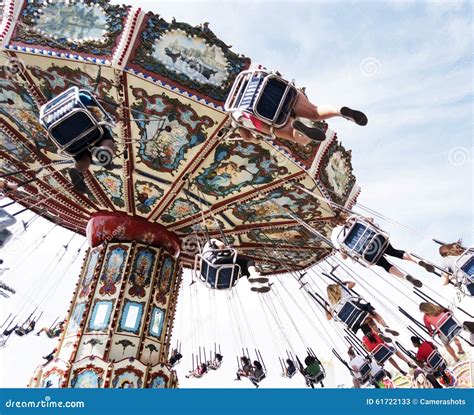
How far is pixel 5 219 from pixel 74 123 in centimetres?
341

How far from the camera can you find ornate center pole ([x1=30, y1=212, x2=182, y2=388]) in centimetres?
789

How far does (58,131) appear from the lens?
4414 millimetres

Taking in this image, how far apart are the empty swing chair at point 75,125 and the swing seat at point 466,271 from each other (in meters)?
4.60

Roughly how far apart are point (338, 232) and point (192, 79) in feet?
9.54

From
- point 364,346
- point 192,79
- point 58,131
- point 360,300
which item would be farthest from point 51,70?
point 364,346

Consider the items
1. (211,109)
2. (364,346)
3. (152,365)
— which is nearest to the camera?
(211,109)

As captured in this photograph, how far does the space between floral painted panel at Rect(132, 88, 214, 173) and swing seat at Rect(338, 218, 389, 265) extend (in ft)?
8.67

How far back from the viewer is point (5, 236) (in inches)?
290

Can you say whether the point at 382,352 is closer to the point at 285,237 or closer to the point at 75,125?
the point at 285,237

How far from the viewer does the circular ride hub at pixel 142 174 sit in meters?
6.36

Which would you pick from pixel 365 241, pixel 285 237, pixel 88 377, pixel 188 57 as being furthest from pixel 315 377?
pixel 188 57

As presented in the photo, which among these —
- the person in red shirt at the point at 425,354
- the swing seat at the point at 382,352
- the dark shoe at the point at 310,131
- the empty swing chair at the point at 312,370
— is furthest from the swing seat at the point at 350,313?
the dark shoe at the point at 310,131
